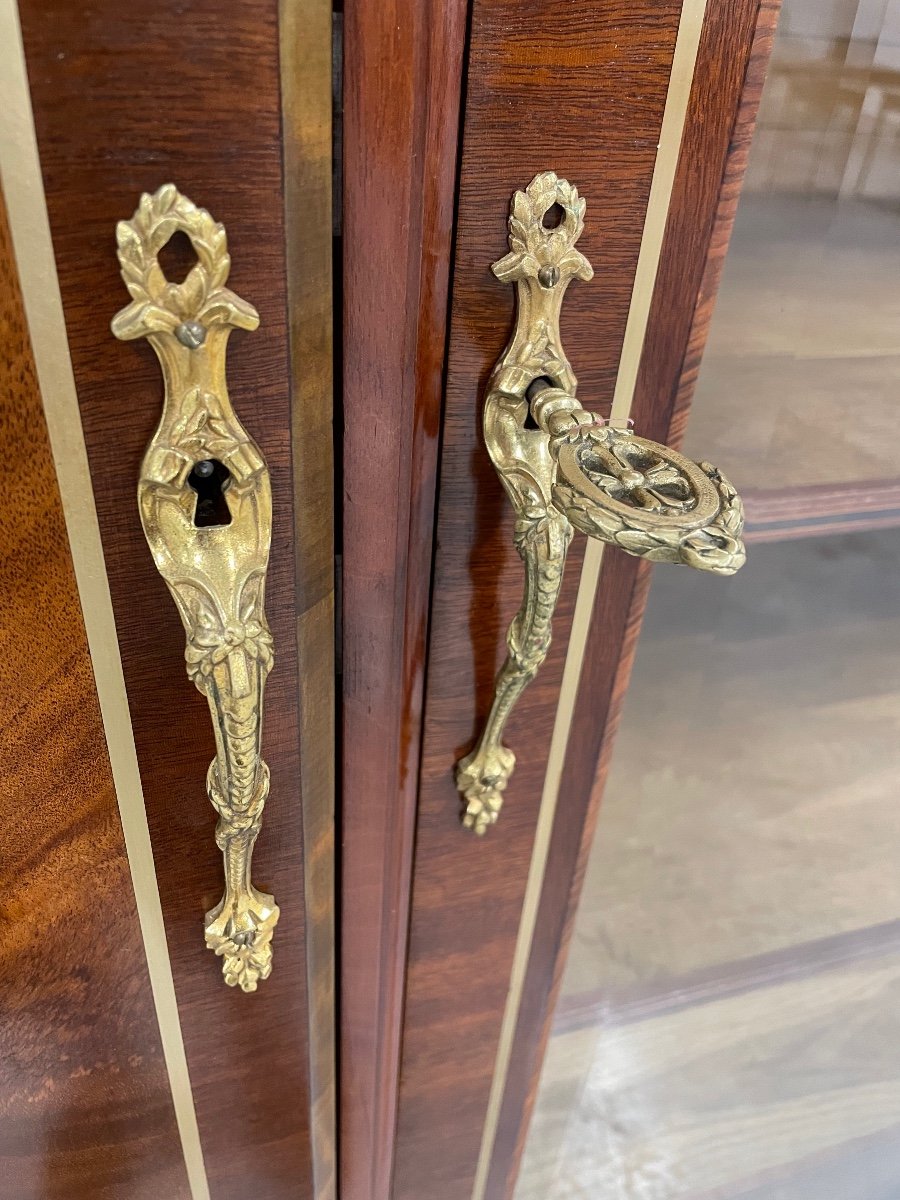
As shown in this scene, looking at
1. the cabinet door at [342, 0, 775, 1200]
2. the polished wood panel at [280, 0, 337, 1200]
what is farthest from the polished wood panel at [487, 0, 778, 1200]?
the polished wood panel at [280, 0, 337, 1200]

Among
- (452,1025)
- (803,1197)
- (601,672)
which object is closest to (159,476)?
(601,672)

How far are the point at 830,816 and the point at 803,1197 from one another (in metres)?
0.46

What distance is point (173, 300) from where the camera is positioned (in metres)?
0.21

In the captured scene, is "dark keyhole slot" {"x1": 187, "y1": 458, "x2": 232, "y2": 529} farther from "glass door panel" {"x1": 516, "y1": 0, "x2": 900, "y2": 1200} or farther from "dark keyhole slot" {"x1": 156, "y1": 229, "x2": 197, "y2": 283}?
"glass door panel" {"x1": 516, "y1": 0, "x2": 900, "y2": 1200}

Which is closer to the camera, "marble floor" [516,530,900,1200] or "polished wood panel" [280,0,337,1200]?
"polished wood panel" [280,0,337,1200]

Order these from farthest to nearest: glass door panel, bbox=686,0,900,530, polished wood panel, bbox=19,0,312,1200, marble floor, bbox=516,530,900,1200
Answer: marble floor, bbox=516,530,900,1200 → glass door panel, bbox=686,0,900,530 → polished wood panel, bbox=19,0,312,1200

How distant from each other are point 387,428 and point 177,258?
0.08 m

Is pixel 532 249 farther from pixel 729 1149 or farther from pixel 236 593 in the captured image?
pixel 729 1149

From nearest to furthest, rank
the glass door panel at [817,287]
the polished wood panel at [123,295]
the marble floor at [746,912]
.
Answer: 1. the polished wood panel at [123,295]
2. the glass door panel at [817,287]
3. the marble floor at [746,912]

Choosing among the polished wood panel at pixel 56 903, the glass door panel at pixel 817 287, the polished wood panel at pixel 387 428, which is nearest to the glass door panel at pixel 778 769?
the glass door panel at pixel 817 287

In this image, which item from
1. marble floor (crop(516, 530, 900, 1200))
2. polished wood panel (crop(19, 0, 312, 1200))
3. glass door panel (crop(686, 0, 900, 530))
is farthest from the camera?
marble floor (crop(516, 530, 900, 1200))

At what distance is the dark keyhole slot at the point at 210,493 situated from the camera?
0.23 meters

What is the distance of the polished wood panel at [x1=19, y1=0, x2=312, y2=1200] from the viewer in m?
0.18

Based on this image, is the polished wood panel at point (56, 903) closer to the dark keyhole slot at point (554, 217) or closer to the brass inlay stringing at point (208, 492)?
the brass inlay stringing at point (208, 492)
